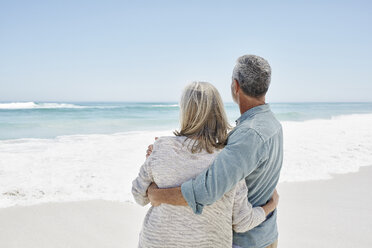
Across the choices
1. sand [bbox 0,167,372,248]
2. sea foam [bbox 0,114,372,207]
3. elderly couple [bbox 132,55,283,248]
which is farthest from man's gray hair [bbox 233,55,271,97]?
sea foam [bbox 0,114,372,207]

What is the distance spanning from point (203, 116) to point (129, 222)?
2.83 m

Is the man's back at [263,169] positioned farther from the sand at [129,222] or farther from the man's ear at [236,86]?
the sand at [129,222]

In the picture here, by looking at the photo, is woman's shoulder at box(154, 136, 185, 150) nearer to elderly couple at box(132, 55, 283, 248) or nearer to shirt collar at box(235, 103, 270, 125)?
elderly couple at box(132, 55, 283, 248)

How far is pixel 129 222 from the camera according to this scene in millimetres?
3926

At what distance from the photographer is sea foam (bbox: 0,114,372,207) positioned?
4871 mm

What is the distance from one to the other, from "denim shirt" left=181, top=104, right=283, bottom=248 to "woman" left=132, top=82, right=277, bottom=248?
79 millimetres

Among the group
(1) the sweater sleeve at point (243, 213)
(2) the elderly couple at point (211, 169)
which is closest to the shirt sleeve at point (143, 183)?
(2) the elderly couple at point (211, 169)

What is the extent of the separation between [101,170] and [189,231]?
4894mm

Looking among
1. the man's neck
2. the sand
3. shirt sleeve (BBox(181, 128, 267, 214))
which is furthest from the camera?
the sand

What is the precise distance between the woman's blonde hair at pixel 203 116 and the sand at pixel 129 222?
2.37 metres

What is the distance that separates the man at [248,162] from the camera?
1.31 m

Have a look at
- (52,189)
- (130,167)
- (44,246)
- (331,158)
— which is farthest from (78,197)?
(331,158)

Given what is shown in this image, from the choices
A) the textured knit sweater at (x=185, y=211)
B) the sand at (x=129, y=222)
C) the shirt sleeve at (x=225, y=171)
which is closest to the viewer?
the shirt sleeve at (x=225, y=171)

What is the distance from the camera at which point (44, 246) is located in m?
3.36
